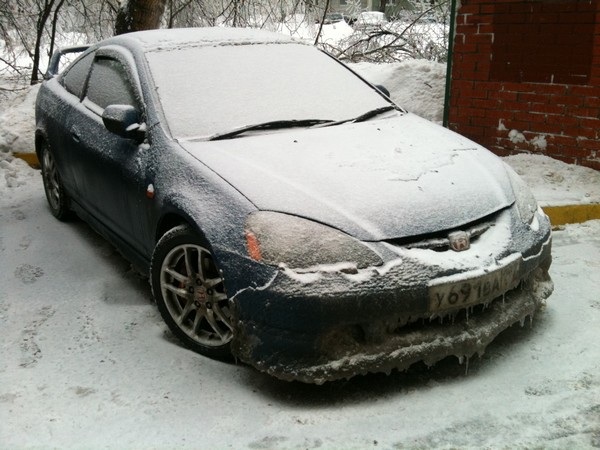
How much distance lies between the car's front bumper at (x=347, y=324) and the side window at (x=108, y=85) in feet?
5.52

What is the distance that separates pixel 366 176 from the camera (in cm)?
302

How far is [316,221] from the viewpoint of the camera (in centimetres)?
274

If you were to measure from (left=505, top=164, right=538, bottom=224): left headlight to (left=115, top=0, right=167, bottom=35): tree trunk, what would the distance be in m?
6.51

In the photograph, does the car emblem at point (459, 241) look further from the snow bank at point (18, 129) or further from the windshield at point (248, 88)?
the snow bank at point (18, 129)

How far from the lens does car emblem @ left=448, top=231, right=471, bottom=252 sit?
282 cm

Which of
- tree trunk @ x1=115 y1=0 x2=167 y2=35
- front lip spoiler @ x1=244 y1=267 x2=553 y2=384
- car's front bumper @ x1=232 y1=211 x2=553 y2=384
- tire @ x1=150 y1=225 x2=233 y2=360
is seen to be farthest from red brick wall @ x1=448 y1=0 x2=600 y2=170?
tree trunk @ x1=115 y1=0 x2=167 y2=35

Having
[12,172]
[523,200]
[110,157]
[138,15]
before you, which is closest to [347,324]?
[523,200]

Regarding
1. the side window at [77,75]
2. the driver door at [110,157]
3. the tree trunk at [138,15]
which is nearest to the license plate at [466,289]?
the driver door at [110,157]

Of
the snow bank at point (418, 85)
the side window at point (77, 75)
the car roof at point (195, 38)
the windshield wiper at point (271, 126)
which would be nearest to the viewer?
the windshield wiper at point (271, 126)

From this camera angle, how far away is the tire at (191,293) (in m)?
3.04

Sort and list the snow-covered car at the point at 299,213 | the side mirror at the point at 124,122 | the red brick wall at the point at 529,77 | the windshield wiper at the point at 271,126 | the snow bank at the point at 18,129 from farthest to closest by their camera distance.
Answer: the snow bank at the point at 18,129
the red brick wall at the point at 529,77
the side mirror at the point at 124,122
the windshield wiper at the point at 271,126
the snow-covered car at the point at 299,213

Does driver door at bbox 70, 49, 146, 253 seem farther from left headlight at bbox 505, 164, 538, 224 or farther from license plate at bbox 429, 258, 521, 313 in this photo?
left headlight at bbox 505, 164, 538, 224

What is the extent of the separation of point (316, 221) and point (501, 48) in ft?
12.3

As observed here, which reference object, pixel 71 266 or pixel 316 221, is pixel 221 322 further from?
pixel 71 266
